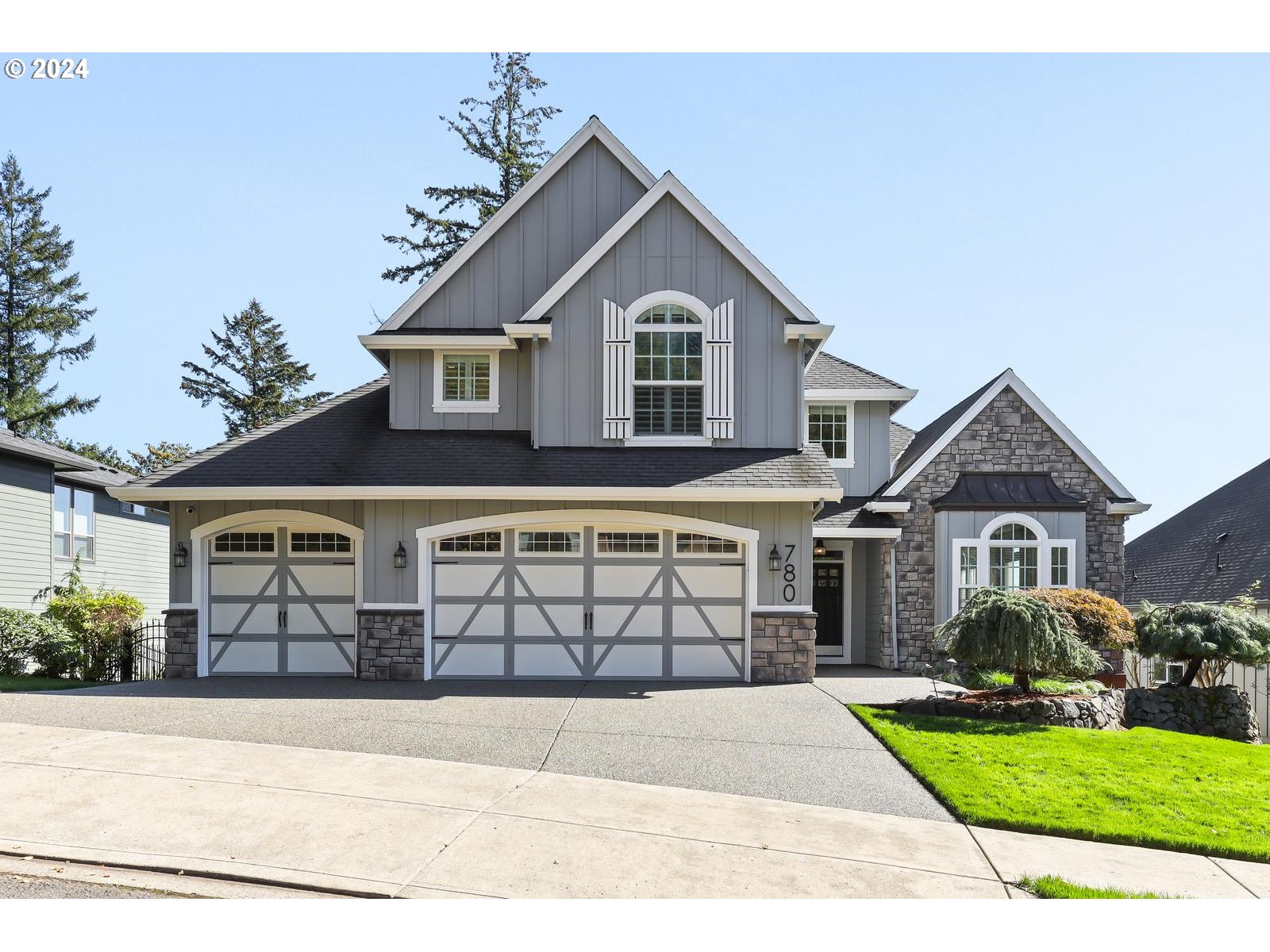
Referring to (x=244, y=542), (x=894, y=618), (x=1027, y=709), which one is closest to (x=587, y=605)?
(x=244, y=542)

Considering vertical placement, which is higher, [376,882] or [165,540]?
[165,540]

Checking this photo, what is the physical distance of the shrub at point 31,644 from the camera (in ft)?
54.1

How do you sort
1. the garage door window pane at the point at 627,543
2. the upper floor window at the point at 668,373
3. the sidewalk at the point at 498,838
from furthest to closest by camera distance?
the upper floor window at the point at 668,373 → the garage door window pane at the point at 627,543 → the sidewalk at the point at 498,838

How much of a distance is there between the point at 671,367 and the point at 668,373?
10cm

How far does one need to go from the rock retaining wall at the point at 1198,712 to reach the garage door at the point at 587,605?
20.3 ft

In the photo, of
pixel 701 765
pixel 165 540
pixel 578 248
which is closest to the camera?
pixel 701 765

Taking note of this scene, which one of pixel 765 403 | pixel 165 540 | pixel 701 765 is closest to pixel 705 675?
pixel 765 403

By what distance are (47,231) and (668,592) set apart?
1373 inches

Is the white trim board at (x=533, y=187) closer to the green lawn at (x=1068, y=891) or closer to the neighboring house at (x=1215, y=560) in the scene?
the green lawn at (x=1068, y=891)

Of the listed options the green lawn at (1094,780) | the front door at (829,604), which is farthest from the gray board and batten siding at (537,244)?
the green lawn at (1094,780)

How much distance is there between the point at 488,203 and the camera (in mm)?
34875

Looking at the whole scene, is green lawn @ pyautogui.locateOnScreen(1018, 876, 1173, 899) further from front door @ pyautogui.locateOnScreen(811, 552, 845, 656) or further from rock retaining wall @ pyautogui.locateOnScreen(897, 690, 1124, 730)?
front door @ pyautogui.locateOnScreen(811, 552, 845, 656)

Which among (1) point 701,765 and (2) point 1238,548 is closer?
(1) point 701,765
